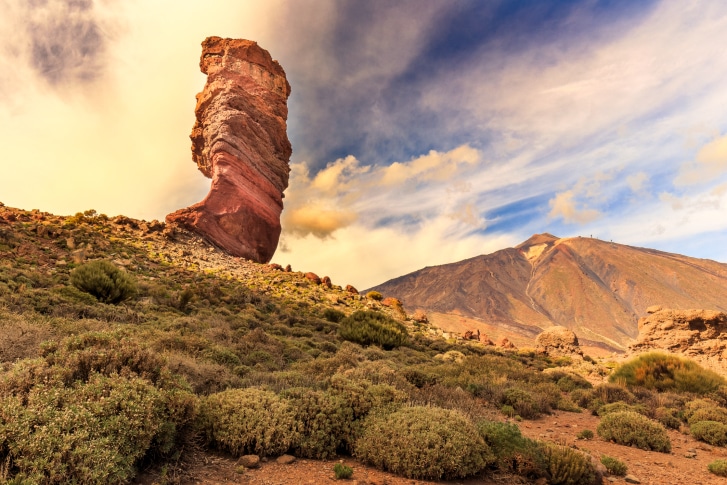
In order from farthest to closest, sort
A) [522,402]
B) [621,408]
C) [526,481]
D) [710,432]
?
[621,408]
[522,402]
[710,432]
[526,481]

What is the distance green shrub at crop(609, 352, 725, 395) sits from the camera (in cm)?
1447

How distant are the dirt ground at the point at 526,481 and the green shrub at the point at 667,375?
6.38 metres

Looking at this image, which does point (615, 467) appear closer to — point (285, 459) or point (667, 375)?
point (285, 459)

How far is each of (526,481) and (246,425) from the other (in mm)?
4298

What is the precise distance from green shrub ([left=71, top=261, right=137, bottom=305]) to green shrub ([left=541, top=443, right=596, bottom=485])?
1621cm

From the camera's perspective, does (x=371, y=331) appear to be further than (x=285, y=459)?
Yes

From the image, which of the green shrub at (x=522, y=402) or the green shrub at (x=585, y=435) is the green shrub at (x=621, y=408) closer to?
the green shrub at (x=522, y=402)

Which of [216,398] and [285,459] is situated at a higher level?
[216,398]

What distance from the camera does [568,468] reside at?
575cm

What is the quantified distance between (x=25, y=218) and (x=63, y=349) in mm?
25907

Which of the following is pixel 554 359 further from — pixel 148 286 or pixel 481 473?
pixel 148 286

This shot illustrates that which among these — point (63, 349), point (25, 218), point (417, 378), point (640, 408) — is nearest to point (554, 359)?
point (640, 408)

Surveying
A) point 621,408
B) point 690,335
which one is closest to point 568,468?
point 621,408

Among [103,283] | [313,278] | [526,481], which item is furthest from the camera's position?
[313,278]
